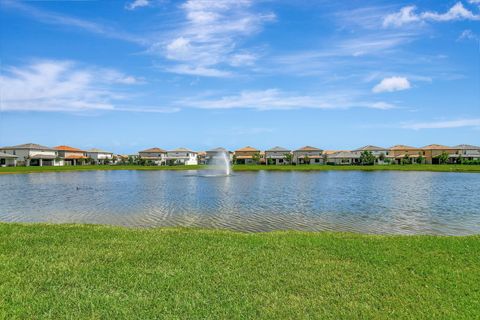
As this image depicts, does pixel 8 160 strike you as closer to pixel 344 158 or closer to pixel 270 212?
pixel 344 158

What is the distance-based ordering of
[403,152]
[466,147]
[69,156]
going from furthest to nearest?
[69,156]
[403,152]
[466,147]

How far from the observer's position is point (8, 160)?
94.2 meters

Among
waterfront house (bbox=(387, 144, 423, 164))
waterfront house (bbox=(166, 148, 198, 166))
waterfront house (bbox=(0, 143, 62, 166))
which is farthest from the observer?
waterfront house (bbox=(166, 148, 198, 166))

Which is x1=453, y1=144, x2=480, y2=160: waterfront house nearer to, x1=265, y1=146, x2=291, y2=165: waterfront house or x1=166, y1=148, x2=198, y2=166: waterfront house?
x1=265, y1=146, x2=291, y2=165: waterfront house

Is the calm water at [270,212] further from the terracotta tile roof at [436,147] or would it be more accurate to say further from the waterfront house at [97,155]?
the waterfront house at [97,155]

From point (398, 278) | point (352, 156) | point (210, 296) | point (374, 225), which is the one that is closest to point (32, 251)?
point (210, 296)

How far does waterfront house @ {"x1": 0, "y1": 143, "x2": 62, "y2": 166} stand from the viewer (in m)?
99.3

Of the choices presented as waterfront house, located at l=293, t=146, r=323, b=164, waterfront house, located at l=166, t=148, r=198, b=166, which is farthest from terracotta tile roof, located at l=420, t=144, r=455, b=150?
waterfront house, located at l=166, t=148, r=198, b=166

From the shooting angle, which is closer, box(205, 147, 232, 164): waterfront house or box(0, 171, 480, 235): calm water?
box(0, 171, 480, 235): calm water

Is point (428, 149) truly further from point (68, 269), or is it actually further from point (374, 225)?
point (68, 269)

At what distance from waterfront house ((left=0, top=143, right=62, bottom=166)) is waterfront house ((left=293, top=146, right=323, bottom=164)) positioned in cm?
7410

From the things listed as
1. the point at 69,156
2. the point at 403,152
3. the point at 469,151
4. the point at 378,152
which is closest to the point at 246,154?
the point at 378,152

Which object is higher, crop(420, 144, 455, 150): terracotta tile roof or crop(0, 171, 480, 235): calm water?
crop(420, 144, 455, 150): terracotta tile roof

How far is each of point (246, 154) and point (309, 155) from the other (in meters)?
22.5
